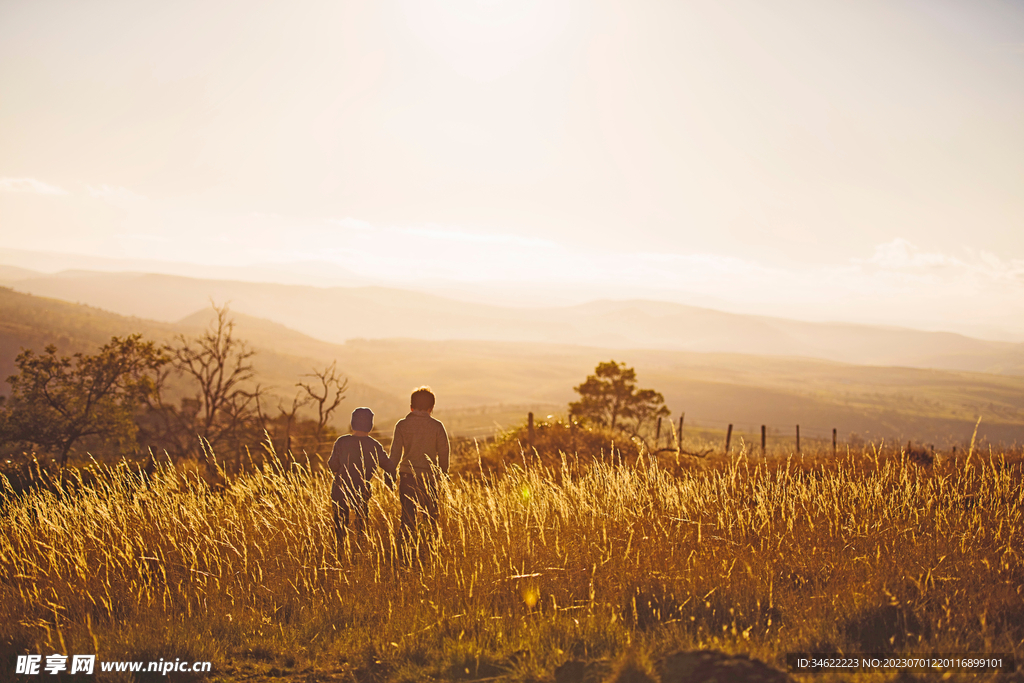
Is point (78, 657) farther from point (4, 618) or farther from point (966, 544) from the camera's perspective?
point (966, 544)

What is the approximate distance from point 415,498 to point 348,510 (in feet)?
2.96

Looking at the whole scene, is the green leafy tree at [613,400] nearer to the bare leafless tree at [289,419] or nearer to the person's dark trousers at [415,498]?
the bare leafless tree at [289,419]

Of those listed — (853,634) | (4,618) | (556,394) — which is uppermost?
(853,634)

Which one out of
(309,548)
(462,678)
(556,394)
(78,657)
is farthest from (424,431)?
(556,394)

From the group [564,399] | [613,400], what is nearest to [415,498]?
[613,400]

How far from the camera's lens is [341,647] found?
173 inches

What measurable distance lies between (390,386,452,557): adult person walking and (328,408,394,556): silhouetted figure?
23 centimetres

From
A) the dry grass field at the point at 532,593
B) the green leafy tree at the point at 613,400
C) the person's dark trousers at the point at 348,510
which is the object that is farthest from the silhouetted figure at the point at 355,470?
the green leafy tree at the point at 613,400

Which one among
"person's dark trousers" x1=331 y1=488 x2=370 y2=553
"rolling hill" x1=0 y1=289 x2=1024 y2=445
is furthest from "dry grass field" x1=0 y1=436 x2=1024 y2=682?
"rolling hill" x1=0 y1=289 x2=1024 y2=445

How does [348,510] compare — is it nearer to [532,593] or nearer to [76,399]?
[532,593]

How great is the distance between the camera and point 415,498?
20.9 feet

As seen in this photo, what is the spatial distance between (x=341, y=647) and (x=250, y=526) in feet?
11.3

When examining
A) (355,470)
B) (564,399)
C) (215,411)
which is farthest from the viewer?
(564,399)

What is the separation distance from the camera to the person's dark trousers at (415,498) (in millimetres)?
6305
